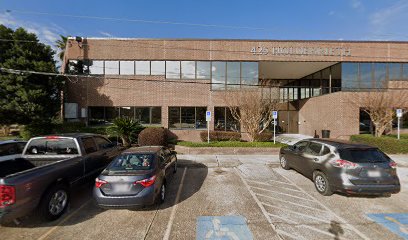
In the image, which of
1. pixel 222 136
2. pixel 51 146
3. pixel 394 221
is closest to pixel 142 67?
pixel 222 136

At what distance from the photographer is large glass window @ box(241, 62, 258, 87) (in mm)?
15922

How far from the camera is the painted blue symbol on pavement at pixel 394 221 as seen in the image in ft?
12.8

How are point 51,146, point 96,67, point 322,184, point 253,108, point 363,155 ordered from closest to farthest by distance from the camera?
1. point 363,155
2. point 51,146
3. point 322,184
4. point 253,108
5. point 96,67

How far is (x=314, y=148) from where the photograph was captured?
6578mm

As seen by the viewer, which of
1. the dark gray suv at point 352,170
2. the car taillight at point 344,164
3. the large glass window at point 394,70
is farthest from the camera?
the large glass window at point 394,70

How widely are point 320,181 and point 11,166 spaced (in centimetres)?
876

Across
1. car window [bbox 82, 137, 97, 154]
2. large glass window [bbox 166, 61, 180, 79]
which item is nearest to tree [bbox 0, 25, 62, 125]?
large glass window [bbox 166, 61, 180, 79]

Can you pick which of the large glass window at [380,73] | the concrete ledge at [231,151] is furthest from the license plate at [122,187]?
the large glass window at [380,73]

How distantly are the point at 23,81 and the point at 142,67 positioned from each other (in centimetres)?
772

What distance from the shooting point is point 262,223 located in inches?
166

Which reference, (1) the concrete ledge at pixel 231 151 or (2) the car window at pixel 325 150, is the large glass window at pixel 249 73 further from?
(2) the car window at pixel 325 150

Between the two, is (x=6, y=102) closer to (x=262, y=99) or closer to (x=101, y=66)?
(x=101, y=66)

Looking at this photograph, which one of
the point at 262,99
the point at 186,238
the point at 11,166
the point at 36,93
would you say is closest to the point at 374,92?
the point at 262,99

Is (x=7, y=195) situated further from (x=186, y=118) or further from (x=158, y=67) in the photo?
(x=158, y=67)
